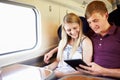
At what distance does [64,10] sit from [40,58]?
2.79 ft

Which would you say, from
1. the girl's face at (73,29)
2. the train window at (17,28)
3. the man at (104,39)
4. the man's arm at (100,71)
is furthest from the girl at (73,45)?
the train window at (17,28)

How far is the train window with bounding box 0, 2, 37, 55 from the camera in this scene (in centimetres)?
191

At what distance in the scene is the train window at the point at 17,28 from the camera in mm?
1910

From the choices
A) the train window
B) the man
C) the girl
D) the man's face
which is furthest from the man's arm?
the train window

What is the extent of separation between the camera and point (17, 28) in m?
2.13

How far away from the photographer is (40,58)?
7.44 feet

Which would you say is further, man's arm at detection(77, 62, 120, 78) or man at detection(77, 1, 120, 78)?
man at detection(77, 1, 120, 78)

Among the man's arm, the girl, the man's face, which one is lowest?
the man's arm

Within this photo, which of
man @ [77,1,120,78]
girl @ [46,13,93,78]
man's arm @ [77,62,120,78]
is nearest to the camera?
man's arm @ [77,62,120,78]

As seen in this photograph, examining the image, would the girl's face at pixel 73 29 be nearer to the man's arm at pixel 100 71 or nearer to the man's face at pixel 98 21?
the man's face at pixel 98 21

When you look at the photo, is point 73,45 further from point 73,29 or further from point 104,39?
point 104,39

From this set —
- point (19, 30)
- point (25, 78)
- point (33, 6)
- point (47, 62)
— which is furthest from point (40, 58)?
point (25, 78)

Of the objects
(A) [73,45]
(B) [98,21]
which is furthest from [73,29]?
(B) [98,21]

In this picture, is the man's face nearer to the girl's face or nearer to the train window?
the girl's face
